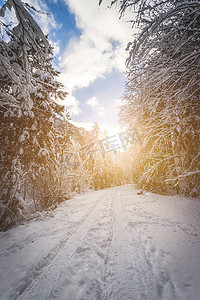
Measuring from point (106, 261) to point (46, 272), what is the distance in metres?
1.11

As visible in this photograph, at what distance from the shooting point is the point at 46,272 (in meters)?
2.18

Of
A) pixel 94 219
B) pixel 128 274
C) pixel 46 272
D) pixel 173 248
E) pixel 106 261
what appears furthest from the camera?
pixel 94 219

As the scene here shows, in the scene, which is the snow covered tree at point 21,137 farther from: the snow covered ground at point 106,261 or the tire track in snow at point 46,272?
the tire track in snow at point 46,272

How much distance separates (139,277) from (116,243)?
1.07 m

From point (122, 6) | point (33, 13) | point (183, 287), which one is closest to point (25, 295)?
point (183, 287)

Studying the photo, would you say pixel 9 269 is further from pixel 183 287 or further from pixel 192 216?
pixel 192 216

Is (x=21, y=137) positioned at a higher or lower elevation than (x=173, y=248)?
higher

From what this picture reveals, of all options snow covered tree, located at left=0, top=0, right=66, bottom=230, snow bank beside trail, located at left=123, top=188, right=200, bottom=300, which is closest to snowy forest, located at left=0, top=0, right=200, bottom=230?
snow covered tree, located at left=0, top=0, right=66, bottom=230

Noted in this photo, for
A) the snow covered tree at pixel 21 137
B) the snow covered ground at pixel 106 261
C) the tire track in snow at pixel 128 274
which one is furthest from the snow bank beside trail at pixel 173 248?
the snow covered tree at pixel 21 137

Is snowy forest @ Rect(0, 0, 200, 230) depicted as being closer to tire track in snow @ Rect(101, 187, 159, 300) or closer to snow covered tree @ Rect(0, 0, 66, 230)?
snow covered tree @ Rect(0, 0, 66, 230)

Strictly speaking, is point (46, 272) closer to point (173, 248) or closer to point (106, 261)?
point (106, 261)

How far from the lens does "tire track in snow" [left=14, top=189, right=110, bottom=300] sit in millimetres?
1801

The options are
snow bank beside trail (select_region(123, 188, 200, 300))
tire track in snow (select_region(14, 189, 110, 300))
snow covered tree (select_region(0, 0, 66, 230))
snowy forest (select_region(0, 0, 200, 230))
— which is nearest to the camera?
snow bank beside trail (select_region(123, 188, 200, 300))

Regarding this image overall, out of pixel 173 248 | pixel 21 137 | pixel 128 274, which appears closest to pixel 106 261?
pixel 128 274
